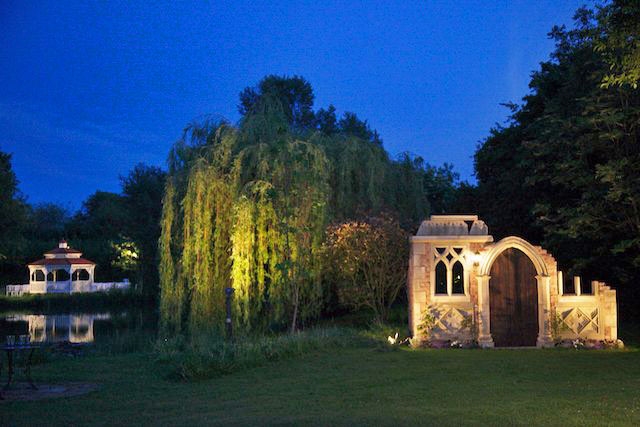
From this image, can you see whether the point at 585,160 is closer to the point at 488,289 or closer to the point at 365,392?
the point at 488,289

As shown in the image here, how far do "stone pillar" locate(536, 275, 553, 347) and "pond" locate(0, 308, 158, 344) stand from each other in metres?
12.0

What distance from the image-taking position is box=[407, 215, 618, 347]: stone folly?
16.3 meters

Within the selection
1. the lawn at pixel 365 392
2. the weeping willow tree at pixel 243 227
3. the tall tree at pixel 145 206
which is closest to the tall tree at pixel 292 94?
the tall tree at pixel 145 206

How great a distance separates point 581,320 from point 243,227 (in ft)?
29.1

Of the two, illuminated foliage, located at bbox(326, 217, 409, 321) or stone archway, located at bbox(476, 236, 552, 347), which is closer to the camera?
stone archway, located at bbox(476, 236, 552, 347)

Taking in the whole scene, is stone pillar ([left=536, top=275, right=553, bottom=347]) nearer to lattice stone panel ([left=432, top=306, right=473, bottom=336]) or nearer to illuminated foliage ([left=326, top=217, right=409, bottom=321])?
lattice stone panel ([left=432, top=306, right=473, bottom=336])

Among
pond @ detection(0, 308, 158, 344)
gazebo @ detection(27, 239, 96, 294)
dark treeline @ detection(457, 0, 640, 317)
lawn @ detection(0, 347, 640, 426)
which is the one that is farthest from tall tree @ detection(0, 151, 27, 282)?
dark treeline @ detection(457, 0, 640, 317)

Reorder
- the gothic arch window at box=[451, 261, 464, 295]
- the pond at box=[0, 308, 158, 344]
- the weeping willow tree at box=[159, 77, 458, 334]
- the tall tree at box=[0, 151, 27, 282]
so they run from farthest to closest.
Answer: the tall tree at box=[0, 151, 27, 282] → the pond at box=[0, 308, 158, 344] → the gothic arch window at box=[451, 261, 464, 295] → the weeping willow tree at box=[159, 77, 458, 334]

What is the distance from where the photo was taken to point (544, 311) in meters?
16.3

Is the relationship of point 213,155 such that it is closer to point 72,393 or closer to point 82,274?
point 72,393

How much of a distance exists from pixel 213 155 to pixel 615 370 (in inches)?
446

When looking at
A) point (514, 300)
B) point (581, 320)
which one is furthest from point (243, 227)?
point (581, 320)

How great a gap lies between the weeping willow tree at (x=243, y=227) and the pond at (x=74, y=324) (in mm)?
4783

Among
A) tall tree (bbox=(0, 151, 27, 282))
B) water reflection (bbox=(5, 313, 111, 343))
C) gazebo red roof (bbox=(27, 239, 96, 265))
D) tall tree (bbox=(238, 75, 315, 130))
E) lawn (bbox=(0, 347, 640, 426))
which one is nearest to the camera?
lawn (bbox=(0, 347, 640, 426))
